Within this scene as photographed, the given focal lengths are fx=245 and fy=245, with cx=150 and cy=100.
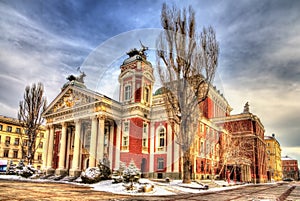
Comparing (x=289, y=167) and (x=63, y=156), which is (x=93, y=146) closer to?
(x=63, y=156)

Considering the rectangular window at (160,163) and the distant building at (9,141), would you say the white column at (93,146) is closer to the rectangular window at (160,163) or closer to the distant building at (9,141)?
the rectangular window at (160,163)

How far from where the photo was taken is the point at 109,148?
30906 mm

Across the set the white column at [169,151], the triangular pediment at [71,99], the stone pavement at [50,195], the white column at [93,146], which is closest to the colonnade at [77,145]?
the white column at [93,146]

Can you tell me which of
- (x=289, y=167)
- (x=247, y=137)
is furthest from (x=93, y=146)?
(x=289, y=167)

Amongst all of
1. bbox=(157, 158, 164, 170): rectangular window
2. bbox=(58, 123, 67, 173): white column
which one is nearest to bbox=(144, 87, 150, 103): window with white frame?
bbox=(157, 158, 164, 170): rectangular window

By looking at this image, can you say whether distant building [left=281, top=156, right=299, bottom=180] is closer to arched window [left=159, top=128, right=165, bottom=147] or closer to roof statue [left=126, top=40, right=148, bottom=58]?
arched window [left=159, top=128, right=165, bottom=147]

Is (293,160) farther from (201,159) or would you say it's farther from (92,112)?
(92,112)

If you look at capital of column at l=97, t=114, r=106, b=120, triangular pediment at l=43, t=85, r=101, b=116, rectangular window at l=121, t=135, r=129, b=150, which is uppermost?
triangular pediment at l=43, t=85, r=101, b=116

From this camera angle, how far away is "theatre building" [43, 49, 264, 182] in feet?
94.8

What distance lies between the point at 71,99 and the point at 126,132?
9105 millimetres

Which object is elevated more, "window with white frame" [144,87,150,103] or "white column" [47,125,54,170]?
"window with white frame" [144,87,150,103]

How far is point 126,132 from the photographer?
3019 cm

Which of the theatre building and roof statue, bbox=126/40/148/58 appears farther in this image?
roof statue, bbox=126/40/148/58

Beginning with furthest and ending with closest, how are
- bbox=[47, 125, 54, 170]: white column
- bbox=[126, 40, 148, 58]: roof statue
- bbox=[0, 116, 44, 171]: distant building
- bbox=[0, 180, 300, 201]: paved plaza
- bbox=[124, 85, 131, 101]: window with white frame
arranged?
bbox=[0, 116, 44, 171]: distant building < bbox=[47, 125, 54, 170]: white column < bbox=[126, 40, 148, 58]: roof statue < bbox=[124, 85, 131, 101]: window with white frame < bbox=[0, 180, 300, 201]: paved plaza
